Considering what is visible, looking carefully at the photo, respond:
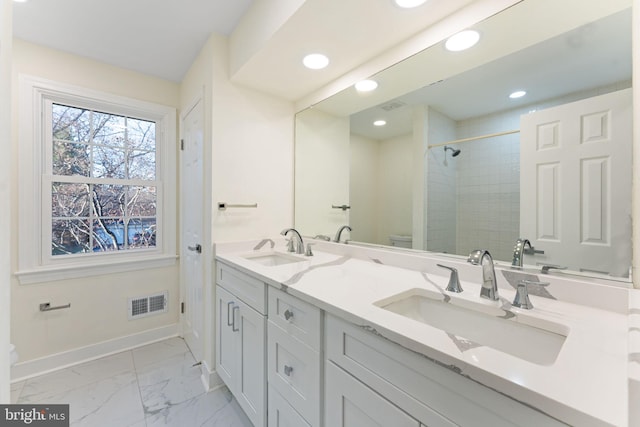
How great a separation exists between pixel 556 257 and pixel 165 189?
2.82m

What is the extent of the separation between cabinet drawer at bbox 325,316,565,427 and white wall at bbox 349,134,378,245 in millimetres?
875

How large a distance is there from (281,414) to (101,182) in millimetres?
2290

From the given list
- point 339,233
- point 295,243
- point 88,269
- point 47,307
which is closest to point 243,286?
point 295,243

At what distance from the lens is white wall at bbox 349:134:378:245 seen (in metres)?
1.68

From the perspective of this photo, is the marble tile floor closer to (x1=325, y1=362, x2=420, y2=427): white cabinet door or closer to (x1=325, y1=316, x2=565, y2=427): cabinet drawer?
(x1=325, y1=362, x2=420, y2=427): white cabinet door

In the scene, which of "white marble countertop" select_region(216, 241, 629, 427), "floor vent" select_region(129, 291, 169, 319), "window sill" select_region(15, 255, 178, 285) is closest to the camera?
"white marble countertop" select_region(216, 241, 629, 427)

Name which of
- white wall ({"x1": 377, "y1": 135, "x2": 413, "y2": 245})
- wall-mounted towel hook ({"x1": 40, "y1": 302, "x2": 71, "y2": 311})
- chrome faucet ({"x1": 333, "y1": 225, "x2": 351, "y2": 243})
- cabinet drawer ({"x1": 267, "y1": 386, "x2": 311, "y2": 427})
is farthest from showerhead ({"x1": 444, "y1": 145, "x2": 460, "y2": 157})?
wall-mounted towel hook ({"x1": 40, "y1": 302, "x2": 71, "y2": 311})

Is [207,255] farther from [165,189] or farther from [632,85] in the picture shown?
[632,85]

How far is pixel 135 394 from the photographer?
5.54 ft

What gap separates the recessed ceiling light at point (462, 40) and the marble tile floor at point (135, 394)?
2238 millimetres

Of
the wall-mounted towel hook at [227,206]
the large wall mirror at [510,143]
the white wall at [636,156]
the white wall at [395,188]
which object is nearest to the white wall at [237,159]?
the wall-mounted towel hook at [227,206]

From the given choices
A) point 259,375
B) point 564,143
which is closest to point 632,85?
point 564,143

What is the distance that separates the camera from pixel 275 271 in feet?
4.28

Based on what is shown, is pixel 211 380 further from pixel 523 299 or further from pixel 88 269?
pixel 523 299
